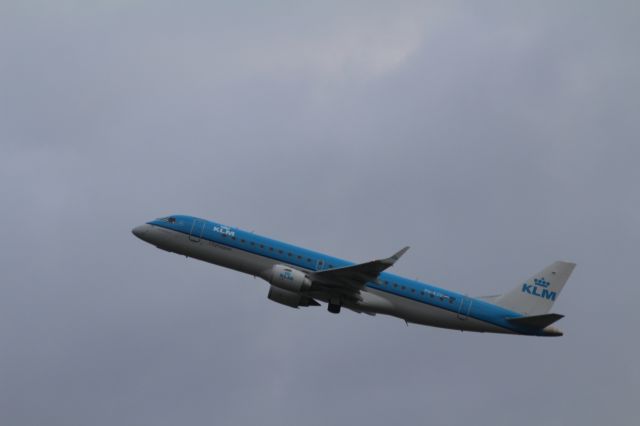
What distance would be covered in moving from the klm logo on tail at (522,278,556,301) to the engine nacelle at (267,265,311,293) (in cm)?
1648

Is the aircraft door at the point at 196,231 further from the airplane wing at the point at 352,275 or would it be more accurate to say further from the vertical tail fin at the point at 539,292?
the vertical tail fin at the point at 539,292

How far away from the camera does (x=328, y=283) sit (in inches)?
2212

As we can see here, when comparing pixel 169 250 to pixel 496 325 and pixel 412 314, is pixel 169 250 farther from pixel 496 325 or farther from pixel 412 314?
pixel 496 325

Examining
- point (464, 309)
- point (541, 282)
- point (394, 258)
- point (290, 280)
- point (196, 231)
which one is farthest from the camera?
point (541, 282)

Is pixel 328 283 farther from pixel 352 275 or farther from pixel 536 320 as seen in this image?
pixel 536 320

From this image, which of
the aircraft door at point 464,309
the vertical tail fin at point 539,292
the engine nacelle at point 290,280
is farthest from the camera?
the vertical tail fin at point 539,292

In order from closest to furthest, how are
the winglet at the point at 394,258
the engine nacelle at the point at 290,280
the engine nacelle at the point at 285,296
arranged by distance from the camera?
the winglet at the point at 394,258 → the engine nacelle at the point at 290,280 → the engine nacelle at the point at 285,296

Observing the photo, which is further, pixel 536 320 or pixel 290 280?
pixel 536 320

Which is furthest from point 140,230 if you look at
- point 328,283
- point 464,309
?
point 464,309

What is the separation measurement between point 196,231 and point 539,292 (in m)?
24.1

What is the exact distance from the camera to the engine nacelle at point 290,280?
181 feet

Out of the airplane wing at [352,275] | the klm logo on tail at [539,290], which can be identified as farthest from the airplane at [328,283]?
the klm logo on tail at [539,290]

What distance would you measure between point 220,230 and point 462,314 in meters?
16.9

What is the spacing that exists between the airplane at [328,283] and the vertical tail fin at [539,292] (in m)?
0.97
